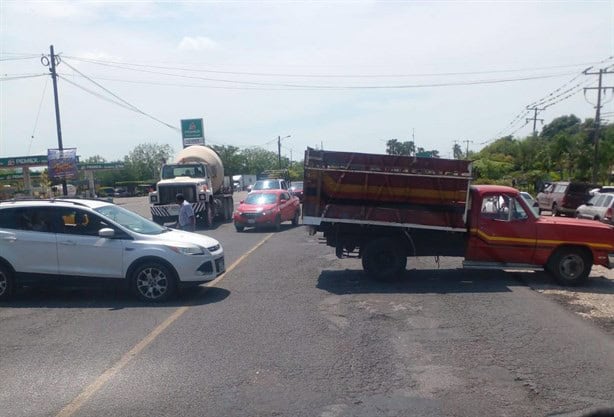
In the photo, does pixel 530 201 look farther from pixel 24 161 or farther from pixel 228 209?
pixel 24 161

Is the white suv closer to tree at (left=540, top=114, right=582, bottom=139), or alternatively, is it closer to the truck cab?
the truck cab

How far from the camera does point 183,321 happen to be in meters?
8.46

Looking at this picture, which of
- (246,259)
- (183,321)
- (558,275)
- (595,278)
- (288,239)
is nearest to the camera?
(183,321)

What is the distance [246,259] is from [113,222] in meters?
5.33

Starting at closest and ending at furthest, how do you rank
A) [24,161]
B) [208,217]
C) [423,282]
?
[423,282] < [208,217] < [24,161]

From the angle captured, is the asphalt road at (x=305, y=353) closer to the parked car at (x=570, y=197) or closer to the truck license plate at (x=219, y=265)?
the truck license plate at (x=219, y=265)

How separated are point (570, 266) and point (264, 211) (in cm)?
1343

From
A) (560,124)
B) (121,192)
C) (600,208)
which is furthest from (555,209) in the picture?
(560,124)

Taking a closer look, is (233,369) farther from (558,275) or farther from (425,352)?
(558,275)

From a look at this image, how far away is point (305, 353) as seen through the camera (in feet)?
22.6

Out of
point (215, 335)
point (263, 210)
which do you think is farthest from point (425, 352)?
point (263, 210)

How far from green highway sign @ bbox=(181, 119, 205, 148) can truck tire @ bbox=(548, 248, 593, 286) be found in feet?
132

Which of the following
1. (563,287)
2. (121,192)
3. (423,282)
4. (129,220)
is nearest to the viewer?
(129,220)

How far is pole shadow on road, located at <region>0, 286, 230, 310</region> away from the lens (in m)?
9.73
